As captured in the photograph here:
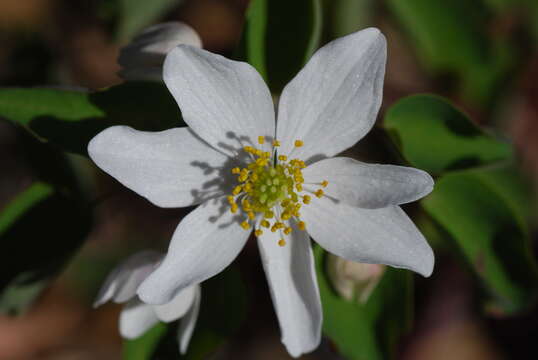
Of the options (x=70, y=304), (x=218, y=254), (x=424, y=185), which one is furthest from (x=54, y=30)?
(x=424, y=185)

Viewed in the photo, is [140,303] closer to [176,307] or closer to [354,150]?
[176,307]

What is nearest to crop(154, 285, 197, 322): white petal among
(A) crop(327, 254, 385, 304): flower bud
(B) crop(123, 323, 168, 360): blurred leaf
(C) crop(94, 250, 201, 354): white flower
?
(C) crop(94, 250, 201, 354): white flower

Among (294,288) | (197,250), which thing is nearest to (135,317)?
(197,250)

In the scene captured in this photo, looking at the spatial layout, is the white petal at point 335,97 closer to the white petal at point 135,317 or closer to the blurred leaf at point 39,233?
the white petal at point 135,317

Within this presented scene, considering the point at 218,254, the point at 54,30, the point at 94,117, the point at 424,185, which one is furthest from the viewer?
the point at 54,30

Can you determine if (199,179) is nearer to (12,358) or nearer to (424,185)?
(424,185)

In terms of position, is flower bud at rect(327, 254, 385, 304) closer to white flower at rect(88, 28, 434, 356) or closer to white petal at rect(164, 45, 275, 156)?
white flower at rect(88, 28, 434, 356)

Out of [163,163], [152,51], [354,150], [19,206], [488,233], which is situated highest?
[152,51]
